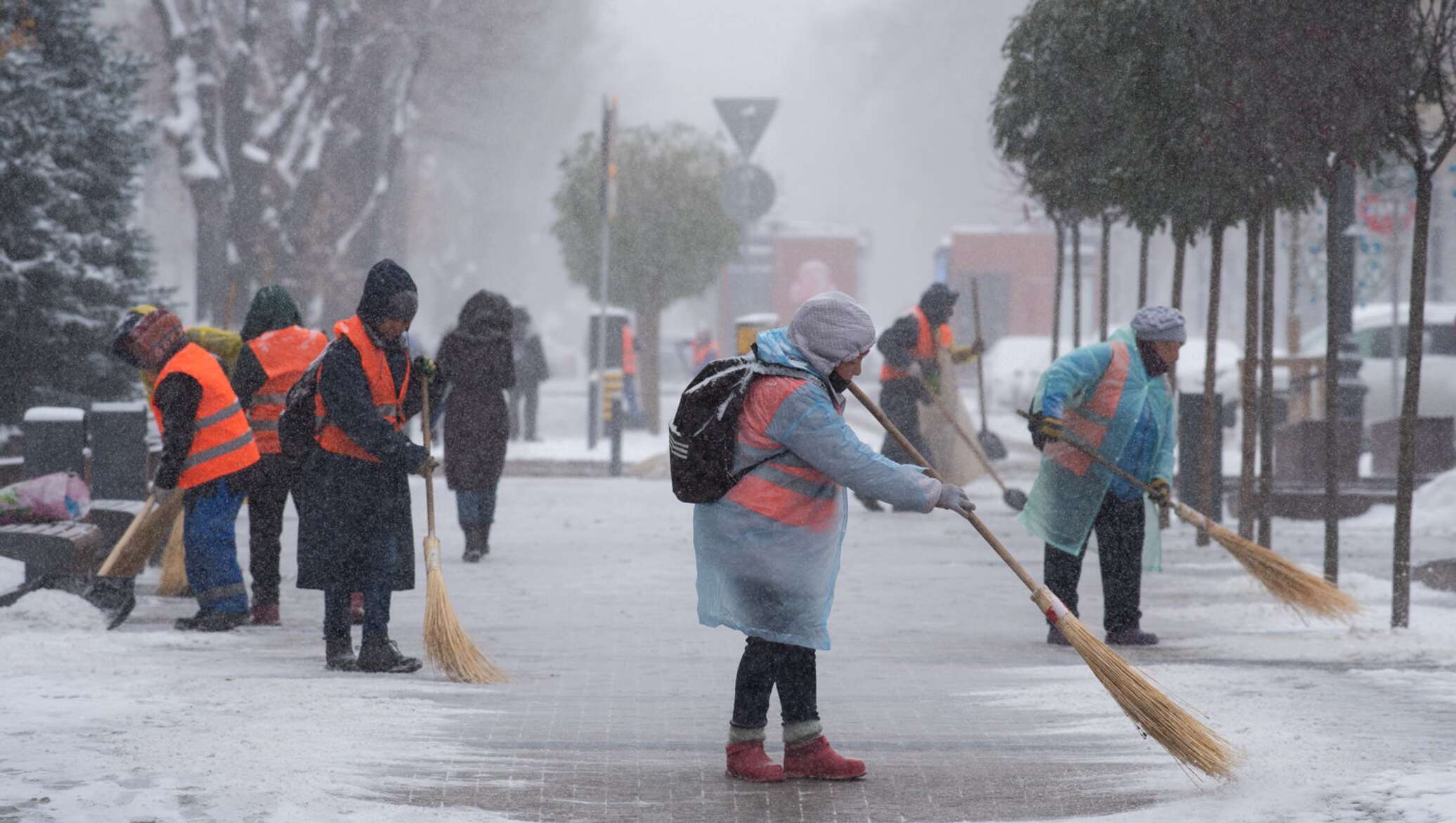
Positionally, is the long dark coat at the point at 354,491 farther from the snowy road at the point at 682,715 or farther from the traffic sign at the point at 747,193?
the traffic sign at the point at 747,193

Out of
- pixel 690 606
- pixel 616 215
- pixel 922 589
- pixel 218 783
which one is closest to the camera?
pixel 218 783

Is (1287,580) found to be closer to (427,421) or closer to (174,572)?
(427,421)

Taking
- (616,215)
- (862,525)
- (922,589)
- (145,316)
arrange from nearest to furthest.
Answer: (145,316) < (922,589) < (862,525) < (616,215)

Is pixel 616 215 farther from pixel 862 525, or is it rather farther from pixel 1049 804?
pixel 1049 804

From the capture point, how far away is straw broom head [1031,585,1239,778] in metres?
6.04

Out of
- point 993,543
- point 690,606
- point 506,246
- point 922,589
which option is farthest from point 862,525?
point 506,246

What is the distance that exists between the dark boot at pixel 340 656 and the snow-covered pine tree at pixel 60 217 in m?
8.31

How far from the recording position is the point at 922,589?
1135cm

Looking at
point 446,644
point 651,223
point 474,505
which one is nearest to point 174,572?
point 474,505

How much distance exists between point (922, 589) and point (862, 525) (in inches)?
155

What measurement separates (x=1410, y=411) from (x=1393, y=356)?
12.8m

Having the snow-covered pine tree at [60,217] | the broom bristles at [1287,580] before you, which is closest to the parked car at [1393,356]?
the snow-covered pine tree at [60,217]

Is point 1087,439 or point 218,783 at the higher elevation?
point 1087,439

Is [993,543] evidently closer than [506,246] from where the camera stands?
Yes
